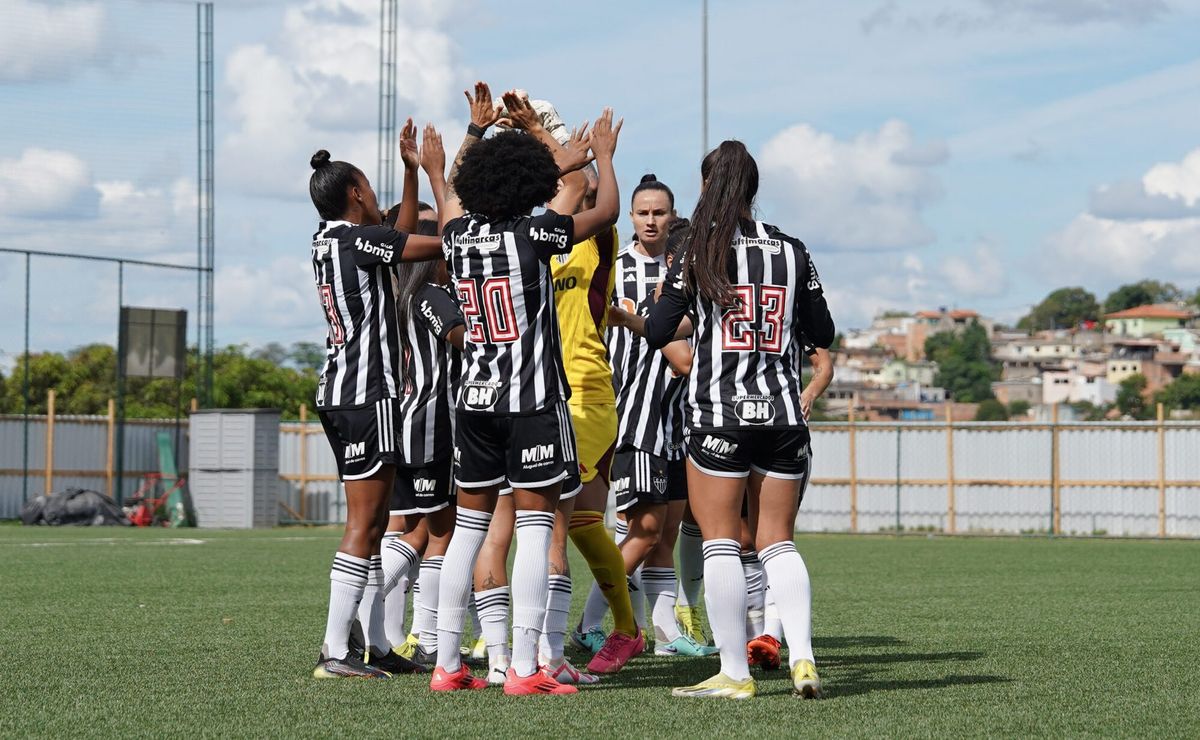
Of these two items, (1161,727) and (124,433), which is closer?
(1161,727)

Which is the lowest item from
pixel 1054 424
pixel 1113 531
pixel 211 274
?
pixel 1113 531

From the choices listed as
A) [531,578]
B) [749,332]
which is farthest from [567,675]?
[749,332]

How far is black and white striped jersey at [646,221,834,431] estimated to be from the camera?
5742mm

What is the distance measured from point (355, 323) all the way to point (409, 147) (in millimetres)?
778

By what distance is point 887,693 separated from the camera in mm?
5867

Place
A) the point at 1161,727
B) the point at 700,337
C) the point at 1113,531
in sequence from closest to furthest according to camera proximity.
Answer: the point at 1161,727, the point at 700,337, the point at 1113,531

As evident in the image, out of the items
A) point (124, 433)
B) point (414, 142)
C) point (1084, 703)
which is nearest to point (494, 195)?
point (414, 142)

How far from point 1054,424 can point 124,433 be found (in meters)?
16.7

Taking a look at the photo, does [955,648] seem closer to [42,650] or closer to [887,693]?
[887,693]

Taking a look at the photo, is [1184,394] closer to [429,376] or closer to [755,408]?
[429,376]

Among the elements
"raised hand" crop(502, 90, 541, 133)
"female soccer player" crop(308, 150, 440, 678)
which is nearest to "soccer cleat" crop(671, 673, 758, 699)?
"female soccer player" crop(308, 150, 440, 678)

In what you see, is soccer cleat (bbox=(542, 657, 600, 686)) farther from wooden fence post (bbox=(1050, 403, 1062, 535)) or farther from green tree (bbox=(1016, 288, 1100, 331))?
green tree (bbox=(1016, 288, 1100, 331))

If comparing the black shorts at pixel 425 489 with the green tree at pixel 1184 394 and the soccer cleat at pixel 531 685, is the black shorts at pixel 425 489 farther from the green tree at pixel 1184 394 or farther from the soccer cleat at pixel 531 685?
the green tree at pixel 1184 394

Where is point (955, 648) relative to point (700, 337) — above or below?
below
